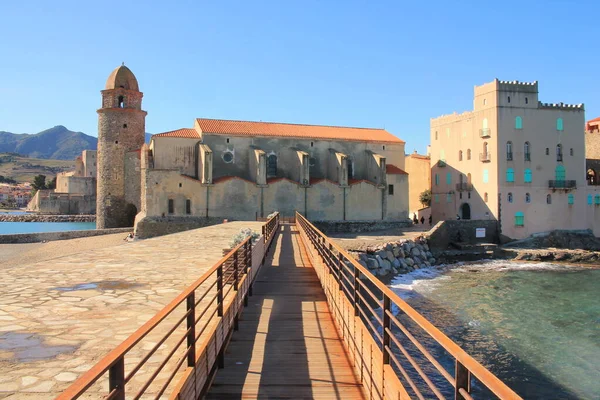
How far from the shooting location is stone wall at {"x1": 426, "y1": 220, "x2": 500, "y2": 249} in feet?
114

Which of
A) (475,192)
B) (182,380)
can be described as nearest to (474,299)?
(182,380)

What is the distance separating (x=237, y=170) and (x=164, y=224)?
26.2ft

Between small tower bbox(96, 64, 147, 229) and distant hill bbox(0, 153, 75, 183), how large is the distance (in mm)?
113126

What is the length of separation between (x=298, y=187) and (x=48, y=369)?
33890 millimetres

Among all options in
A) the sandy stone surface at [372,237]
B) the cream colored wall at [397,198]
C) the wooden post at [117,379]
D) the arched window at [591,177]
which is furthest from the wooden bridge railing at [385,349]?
the arched window at [591,177]

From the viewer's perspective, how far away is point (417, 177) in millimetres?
48500

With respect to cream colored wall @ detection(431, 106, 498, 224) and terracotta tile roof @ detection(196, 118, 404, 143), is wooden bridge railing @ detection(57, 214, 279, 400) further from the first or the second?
cream colored wall @ detection(431, 106, 498, 224)

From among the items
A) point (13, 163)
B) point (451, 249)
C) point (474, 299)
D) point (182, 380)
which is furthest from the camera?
point (13, 163)

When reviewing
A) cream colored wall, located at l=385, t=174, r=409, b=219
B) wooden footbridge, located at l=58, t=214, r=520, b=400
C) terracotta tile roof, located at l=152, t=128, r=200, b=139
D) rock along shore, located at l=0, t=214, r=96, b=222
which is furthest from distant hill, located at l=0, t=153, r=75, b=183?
wooden footbridge, located at l=58, t=214, r=520, b=400

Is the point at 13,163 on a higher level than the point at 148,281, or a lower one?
higher

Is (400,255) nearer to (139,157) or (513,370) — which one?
(513,370)

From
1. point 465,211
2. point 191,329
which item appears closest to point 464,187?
point 465,211

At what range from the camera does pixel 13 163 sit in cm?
16238

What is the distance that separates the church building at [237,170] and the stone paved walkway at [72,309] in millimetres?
24066
